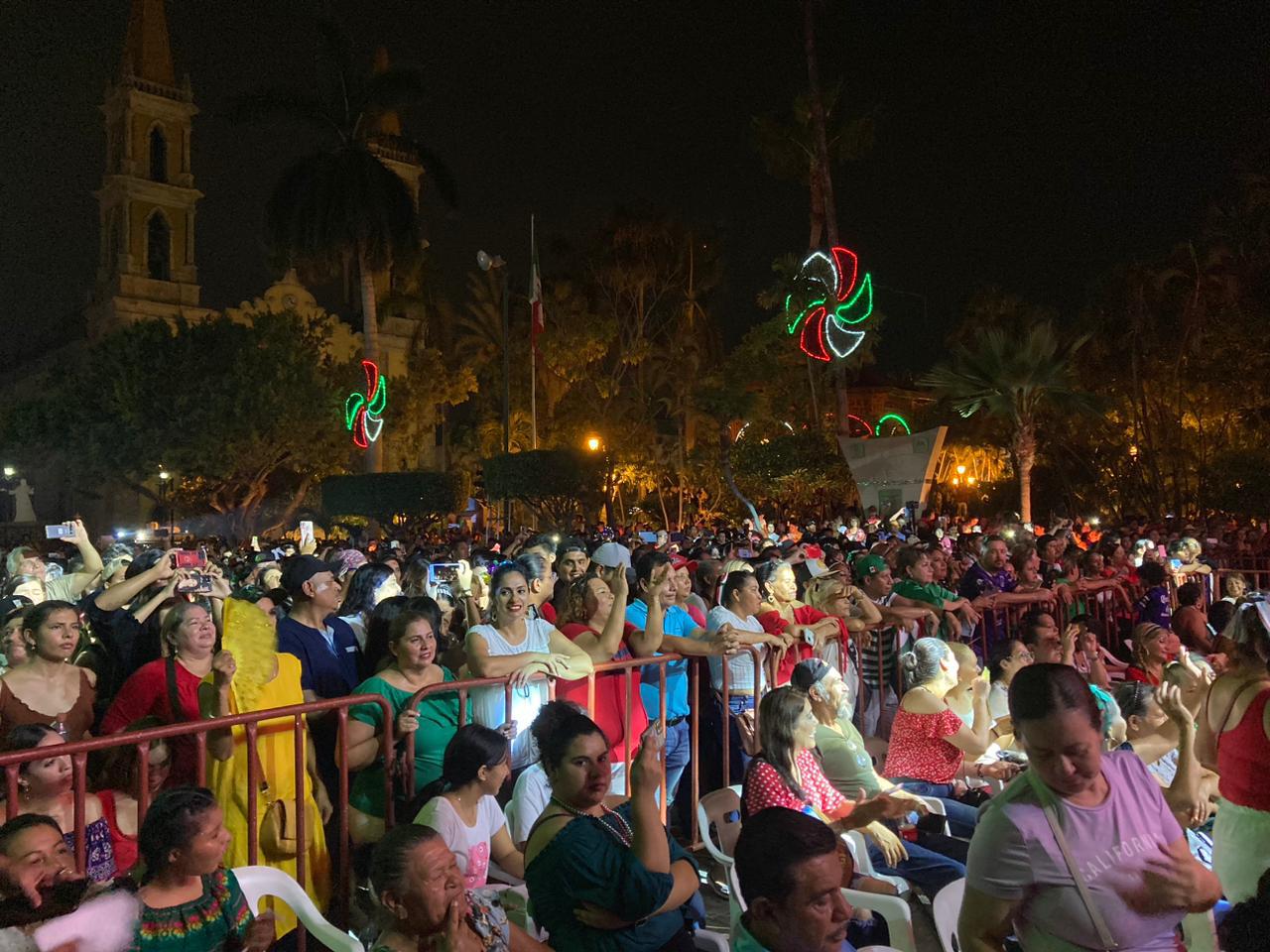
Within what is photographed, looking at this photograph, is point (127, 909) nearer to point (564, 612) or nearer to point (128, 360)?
point (564, 612)

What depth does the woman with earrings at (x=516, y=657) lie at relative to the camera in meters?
4.71

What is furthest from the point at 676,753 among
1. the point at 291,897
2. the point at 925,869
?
the point at 291,897

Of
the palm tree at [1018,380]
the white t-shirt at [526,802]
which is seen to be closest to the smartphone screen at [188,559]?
the white t-shirt at [526,802]

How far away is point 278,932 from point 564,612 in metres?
2.36

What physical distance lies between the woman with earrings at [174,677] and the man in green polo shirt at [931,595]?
216 inches

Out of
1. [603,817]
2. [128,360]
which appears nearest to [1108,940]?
[603,817]

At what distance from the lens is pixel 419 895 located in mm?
2904

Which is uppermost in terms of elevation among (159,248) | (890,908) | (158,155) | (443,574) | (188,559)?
(158,155)

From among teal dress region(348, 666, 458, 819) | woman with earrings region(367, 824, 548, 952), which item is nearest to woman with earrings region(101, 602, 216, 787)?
teal dress region(348, 666, 458, 819)

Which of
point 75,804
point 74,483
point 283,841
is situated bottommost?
point 283,841

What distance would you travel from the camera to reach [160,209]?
4194 cm

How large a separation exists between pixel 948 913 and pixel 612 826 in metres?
1.39

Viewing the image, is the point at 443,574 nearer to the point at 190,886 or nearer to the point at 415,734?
the point at 415,734

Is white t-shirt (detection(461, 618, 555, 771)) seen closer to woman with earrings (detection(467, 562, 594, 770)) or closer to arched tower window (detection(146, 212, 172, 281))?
woman with earrings (detection(467, 562, 594, 770))
